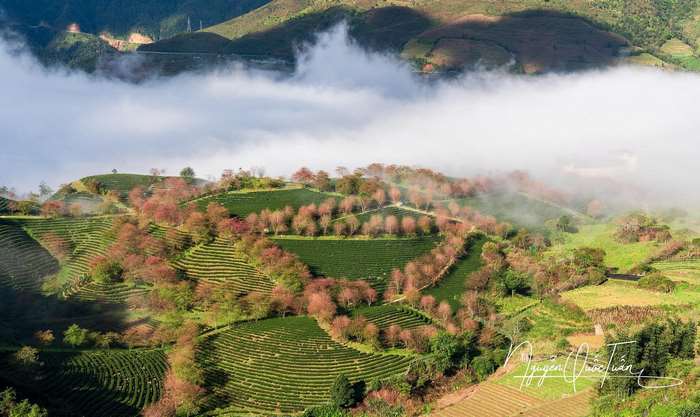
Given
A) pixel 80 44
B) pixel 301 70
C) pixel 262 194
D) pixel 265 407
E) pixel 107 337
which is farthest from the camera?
pixel 80 44

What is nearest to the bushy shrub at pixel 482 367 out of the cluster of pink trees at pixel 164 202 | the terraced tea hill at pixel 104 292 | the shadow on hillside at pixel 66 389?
the shadow on hillside at pixel 66 389

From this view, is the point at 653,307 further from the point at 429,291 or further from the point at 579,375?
the point at 429,291

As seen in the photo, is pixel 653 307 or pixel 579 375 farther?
pixel 653 307

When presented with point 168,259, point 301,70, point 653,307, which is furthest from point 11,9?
point 653,307

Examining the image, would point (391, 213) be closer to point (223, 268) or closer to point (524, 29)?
point (223, 268)

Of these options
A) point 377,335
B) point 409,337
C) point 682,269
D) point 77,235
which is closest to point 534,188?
point 682,269

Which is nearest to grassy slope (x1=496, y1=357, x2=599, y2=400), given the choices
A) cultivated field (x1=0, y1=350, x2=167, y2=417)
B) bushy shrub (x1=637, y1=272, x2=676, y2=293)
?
bushy shrub (x1=637, y1=272, x2=676, y2=293)
